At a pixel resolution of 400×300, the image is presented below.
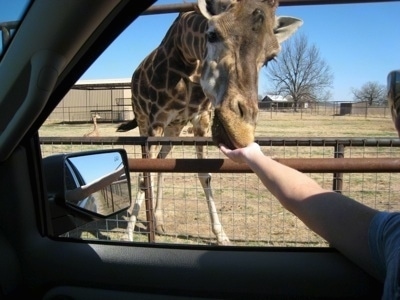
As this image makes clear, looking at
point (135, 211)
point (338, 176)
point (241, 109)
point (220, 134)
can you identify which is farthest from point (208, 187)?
point (220, 134)

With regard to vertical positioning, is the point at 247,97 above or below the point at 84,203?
above

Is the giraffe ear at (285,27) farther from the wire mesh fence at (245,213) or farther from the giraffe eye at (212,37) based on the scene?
the wire mesh fence at (245,213)

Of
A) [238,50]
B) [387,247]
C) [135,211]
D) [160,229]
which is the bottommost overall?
[160,229]

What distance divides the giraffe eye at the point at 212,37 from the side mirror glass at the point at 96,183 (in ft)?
6.00

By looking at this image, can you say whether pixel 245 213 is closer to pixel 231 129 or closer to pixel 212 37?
pixel 212 37

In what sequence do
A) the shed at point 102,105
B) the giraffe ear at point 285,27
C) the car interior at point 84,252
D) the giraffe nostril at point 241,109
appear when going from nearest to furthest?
the car interior at point 84,252
the giraffe nostril at point 241,109
the giraffe ear at point 285,27
the shed at point 102,105

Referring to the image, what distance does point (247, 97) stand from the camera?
288 centimetres

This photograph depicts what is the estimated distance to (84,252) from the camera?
1538 mm

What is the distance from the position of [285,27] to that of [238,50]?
0.72 meters

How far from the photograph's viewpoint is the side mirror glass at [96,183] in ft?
5.03

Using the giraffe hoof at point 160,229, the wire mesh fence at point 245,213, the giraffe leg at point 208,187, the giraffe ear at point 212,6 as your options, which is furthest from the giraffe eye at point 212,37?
the giraffe hoof at point 160,229

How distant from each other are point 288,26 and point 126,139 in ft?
5.57

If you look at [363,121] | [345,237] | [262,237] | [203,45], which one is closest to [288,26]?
[203,45]

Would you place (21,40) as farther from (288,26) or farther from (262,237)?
(262,237)
